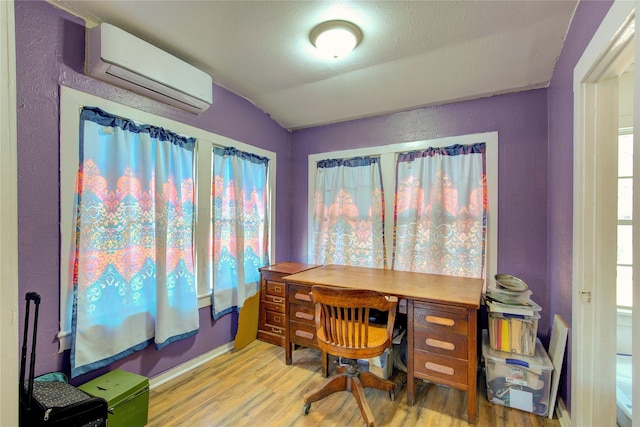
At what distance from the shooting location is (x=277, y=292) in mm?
2801

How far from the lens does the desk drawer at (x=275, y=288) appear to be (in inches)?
109

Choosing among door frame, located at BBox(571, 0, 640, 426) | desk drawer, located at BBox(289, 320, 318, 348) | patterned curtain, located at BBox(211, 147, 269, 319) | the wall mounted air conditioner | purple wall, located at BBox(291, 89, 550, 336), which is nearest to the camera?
door frame, located at BBox(571, 0, 640, 426)

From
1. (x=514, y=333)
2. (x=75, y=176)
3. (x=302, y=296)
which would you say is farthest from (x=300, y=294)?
(x=75, y=176)

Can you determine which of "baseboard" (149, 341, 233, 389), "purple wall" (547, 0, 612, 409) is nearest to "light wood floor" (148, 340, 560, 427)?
"baseboard" (149, 341, 233, 389)

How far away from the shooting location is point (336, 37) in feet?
5.88

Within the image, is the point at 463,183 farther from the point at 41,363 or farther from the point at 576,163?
the point at 41,363

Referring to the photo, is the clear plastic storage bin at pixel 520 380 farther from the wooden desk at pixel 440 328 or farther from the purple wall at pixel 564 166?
the wooden desk at pixel 440 328

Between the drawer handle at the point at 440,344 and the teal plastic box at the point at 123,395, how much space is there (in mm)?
1819

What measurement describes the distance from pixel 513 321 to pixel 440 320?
55 centimetres

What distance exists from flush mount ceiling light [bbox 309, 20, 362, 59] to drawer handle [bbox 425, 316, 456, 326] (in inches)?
74.4

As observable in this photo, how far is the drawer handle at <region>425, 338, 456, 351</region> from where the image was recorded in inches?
71.4

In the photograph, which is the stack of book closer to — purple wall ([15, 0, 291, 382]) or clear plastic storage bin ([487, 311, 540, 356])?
clear plastic storage bin ([487, 311, 540, 356])

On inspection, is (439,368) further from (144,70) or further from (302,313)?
(144,70)

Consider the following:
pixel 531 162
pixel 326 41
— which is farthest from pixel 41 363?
pixel 531 162
